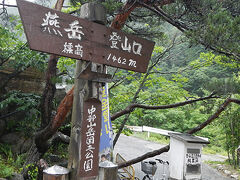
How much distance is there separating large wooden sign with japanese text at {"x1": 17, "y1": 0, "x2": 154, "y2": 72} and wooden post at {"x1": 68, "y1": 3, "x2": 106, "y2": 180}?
13cm

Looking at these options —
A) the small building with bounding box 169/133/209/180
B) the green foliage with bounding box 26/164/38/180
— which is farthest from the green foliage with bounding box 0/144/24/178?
the small building with bounding box 169/133/209/180

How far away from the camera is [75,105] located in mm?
2385

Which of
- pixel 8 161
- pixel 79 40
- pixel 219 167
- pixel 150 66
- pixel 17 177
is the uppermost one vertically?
pixel 150 66

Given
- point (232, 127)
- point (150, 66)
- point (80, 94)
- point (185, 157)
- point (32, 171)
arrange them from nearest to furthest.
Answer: point (80, 94), point (185, 157), point (32, 171), point (150, 66), point (232, 127)

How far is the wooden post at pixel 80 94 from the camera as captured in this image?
2.28 meters

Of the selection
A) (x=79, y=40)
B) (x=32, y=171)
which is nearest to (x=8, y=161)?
(x=32, y=171)

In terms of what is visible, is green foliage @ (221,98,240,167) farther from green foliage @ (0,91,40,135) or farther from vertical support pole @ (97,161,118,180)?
vertical support pole @ (97,161,118,180)

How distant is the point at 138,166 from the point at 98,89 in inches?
325

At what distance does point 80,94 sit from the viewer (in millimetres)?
2375

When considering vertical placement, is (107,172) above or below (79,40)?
below

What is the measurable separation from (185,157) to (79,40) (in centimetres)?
267

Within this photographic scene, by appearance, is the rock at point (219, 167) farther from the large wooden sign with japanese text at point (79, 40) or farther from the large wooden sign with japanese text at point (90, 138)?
the large wooden sign with japanese text at point (90, 138)

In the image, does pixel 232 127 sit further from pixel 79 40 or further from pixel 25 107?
pixel 79 40

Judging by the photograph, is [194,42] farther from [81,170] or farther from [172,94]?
[172,94]
